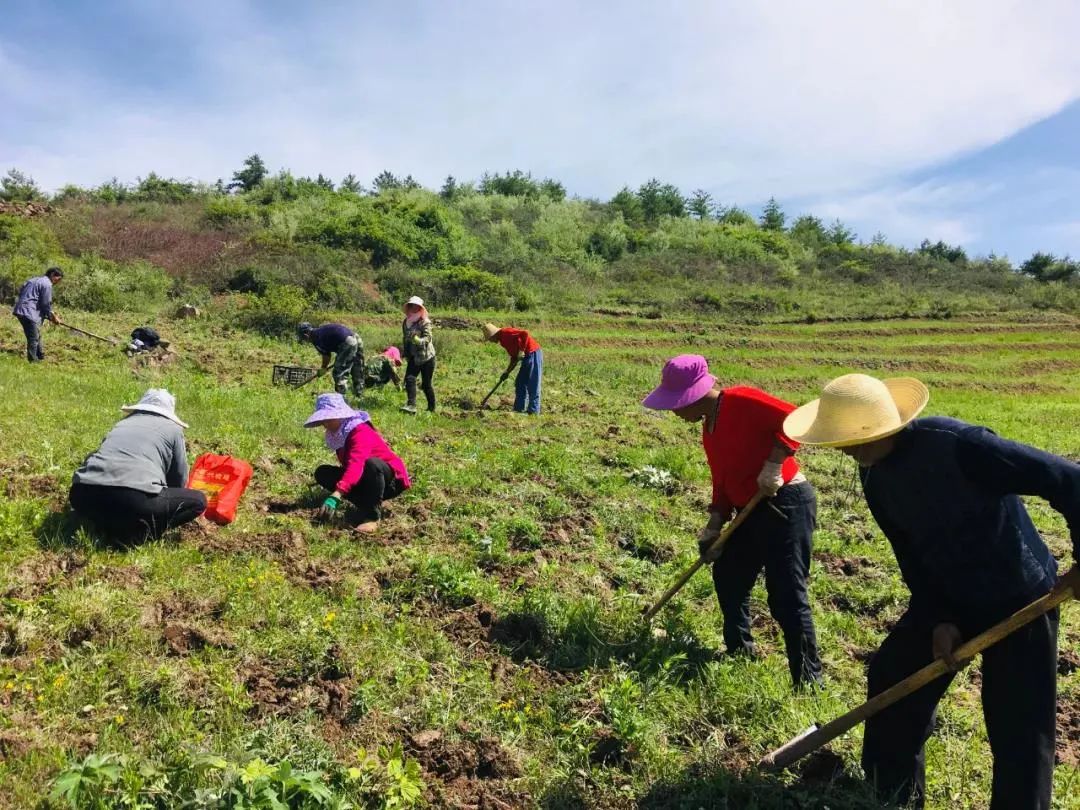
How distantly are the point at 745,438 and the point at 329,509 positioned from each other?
3361 mm

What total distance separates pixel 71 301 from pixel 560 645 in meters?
16.9

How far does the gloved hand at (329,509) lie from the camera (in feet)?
16.7

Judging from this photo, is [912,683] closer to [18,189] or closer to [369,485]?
[369,485]

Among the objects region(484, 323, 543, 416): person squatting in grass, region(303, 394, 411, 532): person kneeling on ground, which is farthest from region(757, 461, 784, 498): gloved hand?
region(484, 323, 543, 416): person squatting in grass

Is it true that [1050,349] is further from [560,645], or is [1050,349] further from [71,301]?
[71,301]

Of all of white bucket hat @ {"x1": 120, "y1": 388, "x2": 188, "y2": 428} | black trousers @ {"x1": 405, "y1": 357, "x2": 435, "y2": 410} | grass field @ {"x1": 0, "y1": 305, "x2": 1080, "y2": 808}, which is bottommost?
grass field @ {"x1": 0, "y1": 305, "x2": 1080, "y2": 808}

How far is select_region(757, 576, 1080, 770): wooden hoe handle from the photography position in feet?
7.49

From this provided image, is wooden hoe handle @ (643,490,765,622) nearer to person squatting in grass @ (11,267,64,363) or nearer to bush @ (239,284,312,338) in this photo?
person squatting in grass @ (11,267,64,363)

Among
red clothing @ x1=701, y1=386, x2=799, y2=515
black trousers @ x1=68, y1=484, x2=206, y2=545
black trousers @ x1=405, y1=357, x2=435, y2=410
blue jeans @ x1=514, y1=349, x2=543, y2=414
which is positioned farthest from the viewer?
blue jeans @ x1=514, y1=349, x2=543, y2=414

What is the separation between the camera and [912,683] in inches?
101

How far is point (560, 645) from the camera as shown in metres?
3.94

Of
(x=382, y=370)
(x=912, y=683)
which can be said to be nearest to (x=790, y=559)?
(x=912, y=683)

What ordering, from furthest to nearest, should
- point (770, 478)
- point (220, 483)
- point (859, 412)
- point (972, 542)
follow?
point (220, 483), point (770, 478), point (859, 412), point (972, 542)

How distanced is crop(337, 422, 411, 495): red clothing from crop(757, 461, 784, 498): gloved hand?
121 inches
